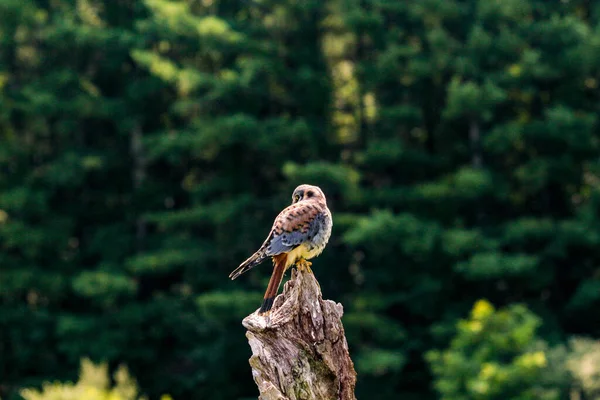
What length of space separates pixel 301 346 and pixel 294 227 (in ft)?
3.05

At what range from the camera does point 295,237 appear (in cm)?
598

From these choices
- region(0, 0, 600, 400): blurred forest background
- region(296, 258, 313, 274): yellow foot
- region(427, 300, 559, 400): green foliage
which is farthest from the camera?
region(0, 0, 600, 400): blurred forest background

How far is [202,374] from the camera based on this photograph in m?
17.7

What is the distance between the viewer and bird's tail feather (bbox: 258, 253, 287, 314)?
5377mm

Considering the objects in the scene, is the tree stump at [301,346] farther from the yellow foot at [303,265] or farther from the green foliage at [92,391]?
the green foliage at [92,391]

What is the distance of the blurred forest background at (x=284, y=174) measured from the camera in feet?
53.1

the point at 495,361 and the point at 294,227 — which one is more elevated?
the point at 495,361

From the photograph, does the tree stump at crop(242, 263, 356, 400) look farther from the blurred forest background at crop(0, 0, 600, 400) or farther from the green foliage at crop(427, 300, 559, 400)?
the blurred forest background at crop(0, 0, 600, 400)

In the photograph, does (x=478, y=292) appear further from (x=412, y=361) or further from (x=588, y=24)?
(x=588, y=24)

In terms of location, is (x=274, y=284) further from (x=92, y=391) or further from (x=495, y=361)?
(x=495, y=361)

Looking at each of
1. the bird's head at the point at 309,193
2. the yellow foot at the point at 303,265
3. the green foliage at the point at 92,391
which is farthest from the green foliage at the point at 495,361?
the yellow foot at the point at 303,265

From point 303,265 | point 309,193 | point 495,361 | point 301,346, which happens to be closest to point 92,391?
point 495,361

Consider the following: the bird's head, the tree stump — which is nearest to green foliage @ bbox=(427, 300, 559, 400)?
the bird's head

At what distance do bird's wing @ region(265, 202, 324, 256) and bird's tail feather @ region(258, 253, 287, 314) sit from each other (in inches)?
2.0
